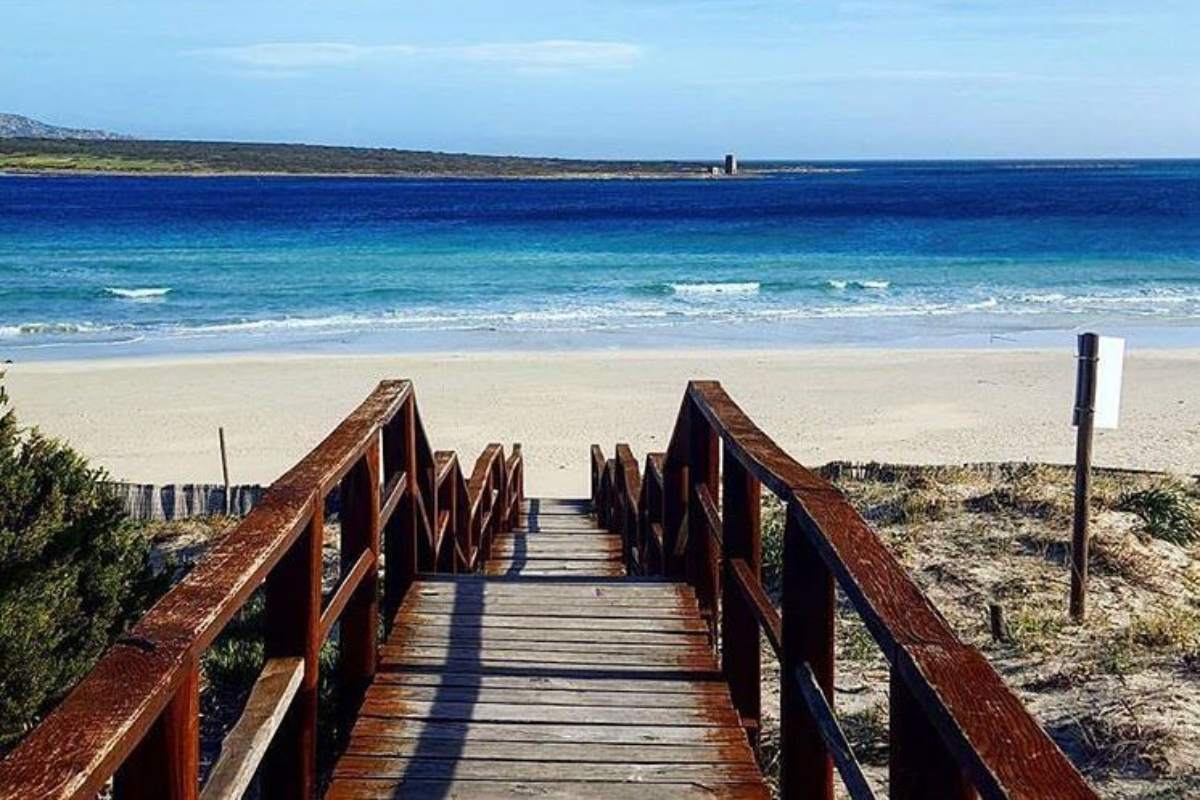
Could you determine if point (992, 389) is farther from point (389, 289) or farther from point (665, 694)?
point (389, 289)

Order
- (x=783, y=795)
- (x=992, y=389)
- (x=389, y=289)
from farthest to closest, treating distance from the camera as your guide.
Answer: (x=389, y=289)
(x=992, y=389)
(x=783, y=795)

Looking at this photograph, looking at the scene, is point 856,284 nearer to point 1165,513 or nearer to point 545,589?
point 1165,513

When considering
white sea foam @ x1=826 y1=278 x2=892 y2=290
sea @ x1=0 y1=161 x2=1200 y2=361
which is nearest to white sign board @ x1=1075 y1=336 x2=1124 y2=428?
sea @ x1=0 y1=161 x2=1200 y2=361

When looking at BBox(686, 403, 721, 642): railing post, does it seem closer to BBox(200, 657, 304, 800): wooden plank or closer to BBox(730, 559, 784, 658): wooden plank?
BBox(730, 559, 784, 658): wooden plank

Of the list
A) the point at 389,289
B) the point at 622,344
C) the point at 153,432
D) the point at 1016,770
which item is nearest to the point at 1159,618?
the point at 1016,770

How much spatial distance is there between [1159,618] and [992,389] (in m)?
13.7

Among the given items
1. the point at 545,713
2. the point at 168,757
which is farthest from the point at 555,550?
the point at 168,757

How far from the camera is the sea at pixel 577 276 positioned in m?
29.1

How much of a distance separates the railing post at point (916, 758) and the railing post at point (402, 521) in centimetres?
327

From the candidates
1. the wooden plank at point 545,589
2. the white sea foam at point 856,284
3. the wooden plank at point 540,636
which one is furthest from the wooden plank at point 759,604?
the white sea foam at point 856,284

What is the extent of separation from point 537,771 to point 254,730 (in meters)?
1.08

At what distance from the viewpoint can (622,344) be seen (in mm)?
26969

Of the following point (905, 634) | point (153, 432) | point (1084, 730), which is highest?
point (905, 634)

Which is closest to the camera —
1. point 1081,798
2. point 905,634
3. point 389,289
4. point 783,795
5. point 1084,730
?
point 1081,798
